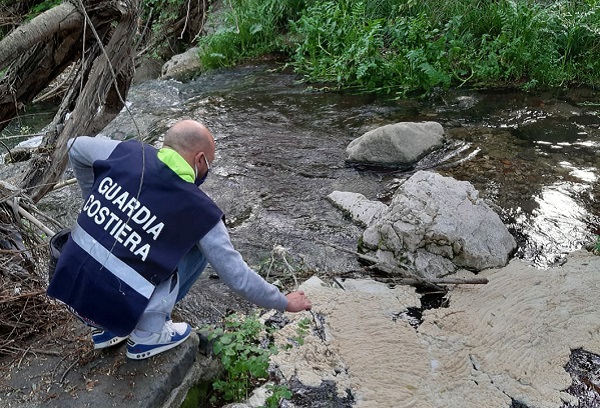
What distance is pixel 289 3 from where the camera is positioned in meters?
9.96

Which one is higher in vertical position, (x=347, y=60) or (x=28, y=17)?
(x=28, y=17)

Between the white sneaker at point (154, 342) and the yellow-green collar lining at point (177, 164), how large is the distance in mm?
754

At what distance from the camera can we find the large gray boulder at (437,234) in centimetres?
410

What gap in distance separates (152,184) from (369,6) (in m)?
7.50

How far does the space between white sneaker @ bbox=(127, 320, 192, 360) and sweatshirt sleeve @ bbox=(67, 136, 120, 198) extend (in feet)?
2.67

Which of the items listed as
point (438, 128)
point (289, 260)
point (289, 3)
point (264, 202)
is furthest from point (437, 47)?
point (289, 260)

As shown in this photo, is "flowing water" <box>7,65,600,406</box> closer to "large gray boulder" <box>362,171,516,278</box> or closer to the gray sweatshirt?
"large gray boulder" <box>362,171,516,278</box>

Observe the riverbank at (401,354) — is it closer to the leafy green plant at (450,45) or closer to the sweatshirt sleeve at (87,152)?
the sweatshirt sleeve at (87,152)

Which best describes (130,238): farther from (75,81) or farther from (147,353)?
(75,81)

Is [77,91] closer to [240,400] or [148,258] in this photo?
[148,258]

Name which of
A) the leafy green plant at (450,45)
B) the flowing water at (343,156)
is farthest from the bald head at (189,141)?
the leafy green plant at (450,45)

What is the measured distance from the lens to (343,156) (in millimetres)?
6078

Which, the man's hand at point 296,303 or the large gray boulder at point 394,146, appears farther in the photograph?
the large gray boulder at point 394,146

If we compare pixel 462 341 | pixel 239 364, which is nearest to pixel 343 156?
pixel 462 341
